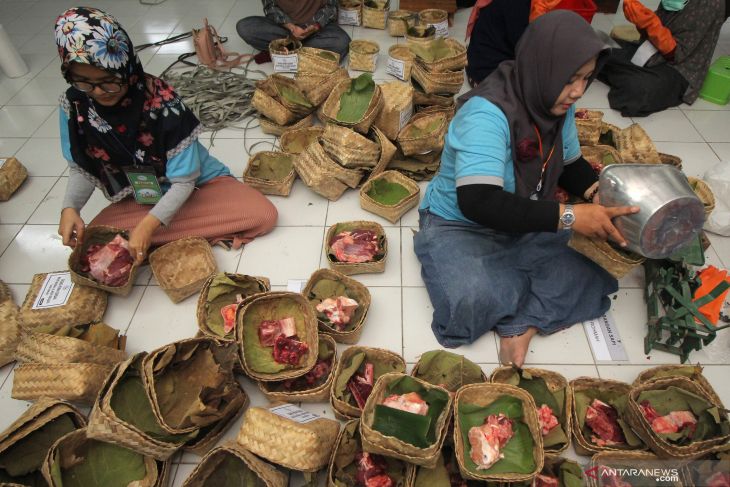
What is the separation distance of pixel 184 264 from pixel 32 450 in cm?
90

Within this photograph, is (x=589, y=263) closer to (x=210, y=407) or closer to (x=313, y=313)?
(x=313, y=313)

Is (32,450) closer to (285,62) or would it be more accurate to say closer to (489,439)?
(489,439)

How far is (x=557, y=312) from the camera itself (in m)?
1.78

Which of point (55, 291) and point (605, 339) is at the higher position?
point (55, 291)

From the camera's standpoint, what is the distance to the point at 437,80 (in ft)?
→ 8.78

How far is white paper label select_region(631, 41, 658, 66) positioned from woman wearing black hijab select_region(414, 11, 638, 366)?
68.7 inches

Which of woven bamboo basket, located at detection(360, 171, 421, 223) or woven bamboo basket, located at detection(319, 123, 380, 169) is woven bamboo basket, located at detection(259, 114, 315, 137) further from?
woven bamboo basket, located at detection(360, 171, 421, 223)

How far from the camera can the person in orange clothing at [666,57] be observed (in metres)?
2.80

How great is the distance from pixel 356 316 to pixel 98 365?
3.11 ft

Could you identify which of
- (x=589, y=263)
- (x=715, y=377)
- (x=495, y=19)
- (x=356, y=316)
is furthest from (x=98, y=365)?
(x=495, y=19)

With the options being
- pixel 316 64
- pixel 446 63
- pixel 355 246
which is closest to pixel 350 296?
pixel 355 246

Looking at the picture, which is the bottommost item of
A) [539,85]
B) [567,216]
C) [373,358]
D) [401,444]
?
[373,358]

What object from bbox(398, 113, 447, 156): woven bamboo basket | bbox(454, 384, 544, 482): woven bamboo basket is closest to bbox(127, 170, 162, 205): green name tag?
bbox(398, 113, 447, 156): woven bamboo basket

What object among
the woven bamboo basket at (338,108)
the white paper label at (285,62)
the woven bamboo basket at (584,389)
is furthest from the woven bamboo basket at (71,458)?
the white paper label at (285,62)
